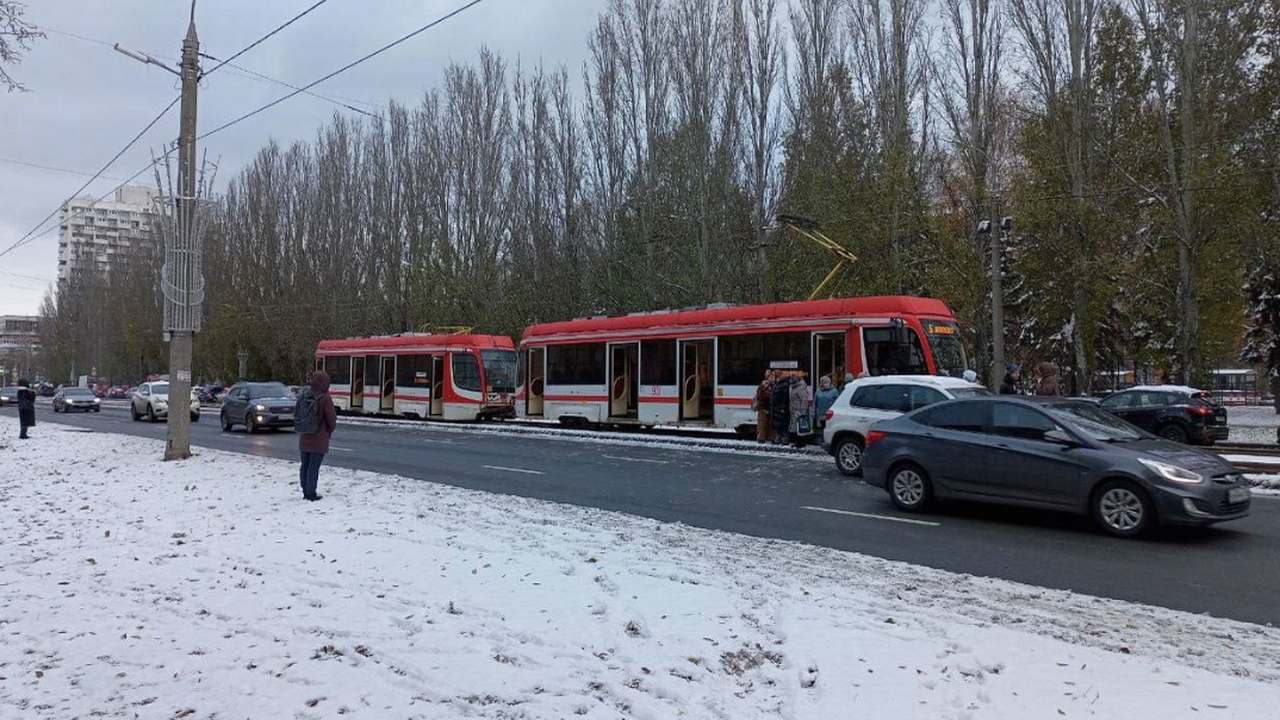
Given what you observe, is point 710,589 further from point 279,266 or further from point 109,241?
point 109,241

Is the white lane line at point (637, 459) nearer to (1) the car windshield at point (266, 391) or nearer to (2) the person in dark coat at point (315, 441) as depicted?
(2) the person in dark coat at point (315, 441)

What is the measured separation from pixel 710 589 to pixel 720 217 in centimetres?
2865

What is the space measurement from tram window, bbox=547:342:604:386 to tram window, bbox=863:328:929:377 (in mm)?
9384

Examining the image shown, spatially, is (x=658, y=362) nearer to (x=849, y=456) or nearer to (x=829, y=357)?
(x=829, y=357)

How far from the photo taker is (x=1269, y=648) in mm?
5445

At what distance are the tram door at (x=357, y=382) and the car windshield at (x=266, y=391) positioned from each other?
7.58 meters

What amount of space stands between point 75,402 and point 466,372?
2839 centimetres

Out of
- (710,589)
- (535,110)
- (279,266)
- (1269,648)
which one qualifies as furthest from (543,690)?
(279,266)

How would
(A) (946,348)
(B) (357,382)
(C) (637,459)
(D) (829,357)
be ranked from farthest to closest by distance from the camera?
(B) (357,382)
(D) (829,357)
(A) (946,348)
(C) (637,459)

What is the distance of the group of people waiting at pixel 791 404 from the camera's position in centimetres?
1897

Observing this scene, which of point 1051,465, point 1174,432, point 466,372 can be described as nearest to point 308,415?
point 1051,465

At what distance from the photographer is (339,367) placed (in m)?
37.9

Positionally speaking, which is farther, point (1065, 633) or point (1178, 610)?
point (1178, 610)

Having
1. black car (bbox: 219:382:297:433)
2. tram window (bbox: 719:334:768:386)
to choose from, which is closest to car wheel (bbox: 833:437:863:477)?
tram window (bbox: 719:334:768:386)
